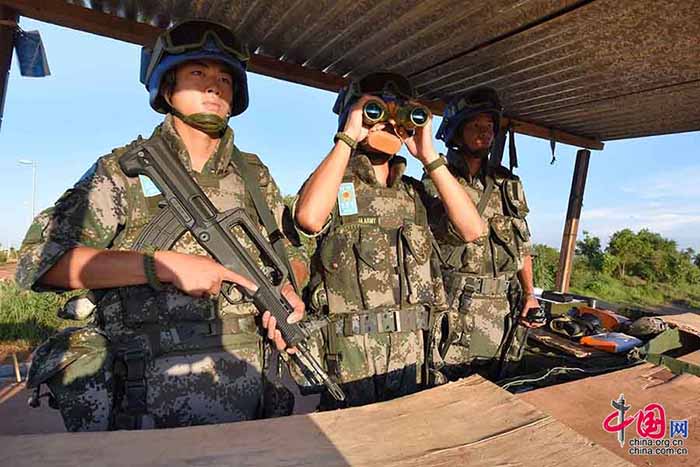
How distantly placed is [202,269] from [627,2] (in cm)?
278

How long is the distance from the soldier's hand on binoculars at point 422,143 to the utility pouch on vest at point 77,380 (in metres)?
1.77

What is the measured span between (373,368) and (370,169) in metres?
1.09

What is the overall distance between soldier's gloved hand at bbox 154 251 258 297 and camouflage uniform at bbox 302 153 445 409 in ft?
2.41

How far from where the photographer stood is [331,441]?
1.22 metres

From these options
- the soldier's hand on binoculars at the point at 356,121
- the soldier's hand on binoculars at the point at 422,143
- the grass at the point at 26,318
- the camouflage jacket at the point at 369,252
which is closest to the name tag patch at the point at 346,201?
the camouflage jacket at the point at 369,252

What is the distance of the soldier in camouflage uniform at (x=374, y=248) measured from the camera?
2199 mm

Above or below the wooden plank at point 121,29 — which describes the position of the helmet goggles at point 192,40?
below

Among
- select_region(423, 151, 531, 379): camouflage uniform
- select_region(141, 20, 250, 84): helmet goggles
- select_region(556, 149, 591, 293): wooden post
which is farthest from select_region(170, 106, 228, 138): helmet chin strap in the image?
select_region(556, 149, 591, 293): wooden post

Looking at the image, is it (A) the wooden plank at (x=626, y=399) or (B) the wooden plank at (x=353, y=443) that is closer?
(B) the wooden plank at (x=353, y=443)

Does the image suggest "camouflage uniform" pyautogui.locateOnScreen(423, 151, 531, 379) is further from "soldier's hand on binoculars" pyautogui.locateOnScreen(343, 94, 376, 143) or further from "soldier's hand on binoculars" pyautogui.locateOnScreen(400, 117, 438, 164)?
"soldier's hand on binoculars" pyautogui.locateOnScreen(343, 94, 376, 143)

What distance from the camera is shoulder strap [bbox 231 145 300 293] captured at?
6.86 ft

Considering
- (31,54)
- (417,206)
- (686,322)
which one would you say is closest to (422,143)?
(417,206)

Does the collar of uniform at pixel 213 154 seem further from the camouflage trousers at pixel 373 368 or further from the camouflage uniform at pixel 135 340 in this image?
the camouflage trousers at pixel 373 368

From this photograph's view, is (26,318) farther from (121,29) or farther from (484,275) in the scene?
(484,275)
